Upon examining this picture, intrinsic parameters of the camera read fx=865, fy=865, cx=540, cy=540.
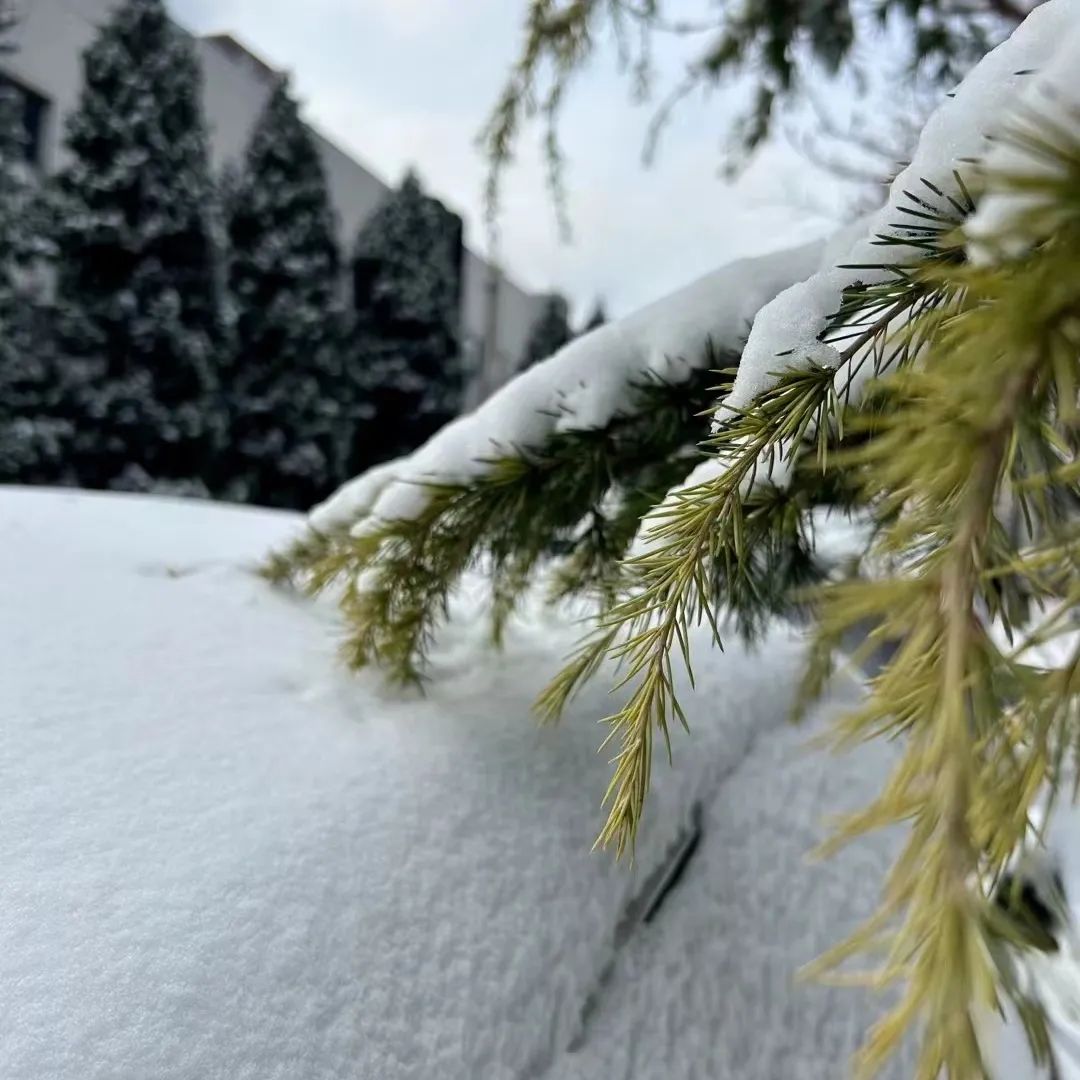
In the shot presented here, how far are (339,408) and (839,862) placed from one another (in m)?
9.27

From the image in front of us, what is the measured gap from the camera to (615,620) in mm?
546

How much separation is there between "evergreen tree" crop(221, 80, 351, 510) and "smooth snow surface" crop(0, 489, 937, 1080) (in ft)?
26.8

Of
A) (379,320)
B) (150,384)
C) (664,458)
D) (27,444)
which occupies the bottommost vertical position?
(27,444)

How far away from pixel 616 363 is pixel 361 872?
0.54 m

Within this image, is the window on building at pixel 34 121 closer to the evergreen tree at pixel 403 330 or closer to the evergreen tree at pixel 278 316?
the evergreen tree at pixel 278 316

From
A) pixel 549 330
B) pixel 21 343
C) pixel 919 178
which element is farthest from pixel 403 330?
pixel 919 178

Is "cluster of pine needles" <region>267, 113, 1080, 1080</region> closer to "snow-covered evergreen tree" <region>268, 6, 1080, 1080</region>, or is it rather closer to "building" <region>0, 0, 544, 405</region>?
"snow-covered evergreen tree" <region>268, 6, 1080, 1080</region>

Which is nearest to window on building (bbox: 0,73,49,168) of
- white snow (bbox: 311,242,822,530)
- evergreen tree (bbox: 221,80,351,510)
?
evergreen tree (bbox: 221,80,351,510)

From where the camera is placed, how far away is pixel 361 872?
30.4 inches

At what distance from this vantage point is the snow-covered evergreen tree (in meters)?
0.32

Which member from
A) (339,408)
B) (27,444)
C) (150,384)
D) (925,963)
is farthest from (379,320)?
(925,963)

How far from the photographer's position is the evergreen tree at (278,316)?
9.05 meters

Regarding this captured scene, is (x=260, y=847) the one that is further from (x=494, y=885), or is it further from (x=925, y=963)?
(x=925, y=963)

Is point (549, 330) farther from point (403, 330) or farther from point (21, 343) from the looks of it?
point (21, 343)
